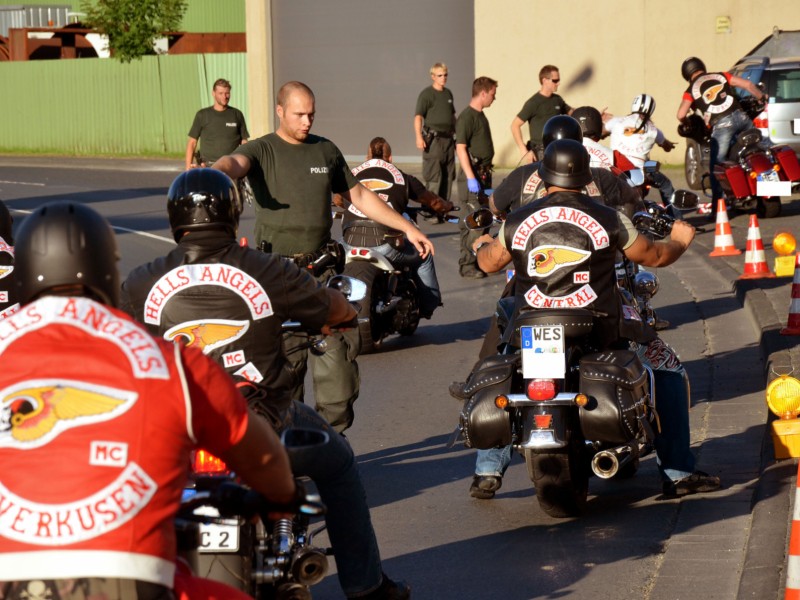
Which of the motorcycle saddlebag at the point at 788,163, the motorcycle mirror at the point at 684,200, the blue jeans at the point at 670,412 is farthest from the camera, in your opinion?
the motorcycle saddlebag at the point at 788,163

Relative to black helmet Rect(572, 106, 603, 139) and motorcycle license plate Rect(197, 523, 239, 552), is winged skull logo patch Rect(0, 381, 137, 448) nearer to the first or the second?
motorcycle license plate Rect(197, 523, 239, 552)

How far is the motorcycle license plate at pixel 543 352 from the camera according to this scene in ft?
20.8

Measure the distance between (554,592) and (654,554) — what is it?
649 mm

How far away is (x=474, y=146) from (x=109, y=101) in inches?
900

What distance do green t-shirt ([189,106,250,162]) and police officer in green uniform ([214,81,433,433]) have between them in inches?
446

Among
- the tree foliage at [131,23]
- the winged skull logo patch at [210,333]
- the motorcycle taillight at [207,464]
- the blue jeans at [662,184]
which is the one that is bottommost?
the motorcycle taillight at [207,464]

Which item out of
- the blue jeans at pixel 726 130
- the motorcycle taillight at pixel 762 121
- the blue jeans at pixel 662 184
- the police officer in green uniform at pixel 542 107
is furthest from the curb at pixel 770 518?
the motorcycle taillight at pixel 762 121

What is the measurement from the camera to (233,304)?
4871 mm

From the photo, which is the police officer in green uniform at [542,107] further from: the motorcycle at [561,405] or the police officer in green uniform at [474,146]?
the motorcycle at [561,405]

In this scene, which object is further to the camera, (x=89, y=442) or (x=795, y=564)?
(x=795, y=564)

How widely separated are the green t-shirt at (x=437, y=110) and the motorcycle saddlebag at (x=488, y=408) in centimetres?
1366

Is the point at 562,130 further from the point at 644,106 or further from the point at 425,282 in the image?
the point at 644,106

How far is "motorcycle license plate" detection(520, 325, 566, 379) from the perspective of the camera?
20.8 ft

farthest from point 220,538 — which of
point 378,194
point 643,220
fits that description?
point 378,194
